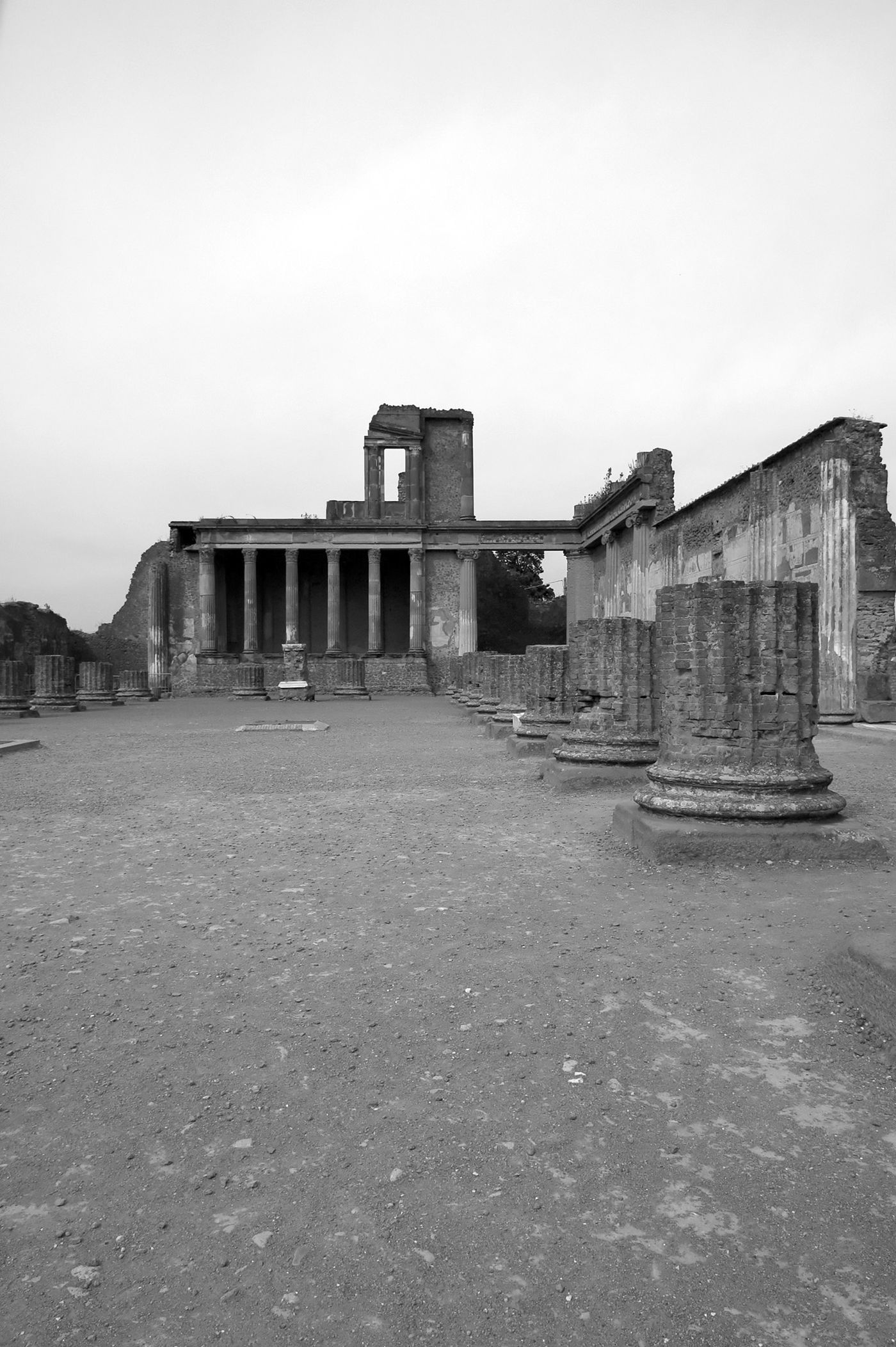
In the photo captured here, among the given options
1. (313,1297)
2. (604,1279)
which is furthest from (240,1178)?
(604,1279)

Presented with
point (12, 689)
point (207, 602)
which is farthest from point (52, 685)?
point (207, 602)

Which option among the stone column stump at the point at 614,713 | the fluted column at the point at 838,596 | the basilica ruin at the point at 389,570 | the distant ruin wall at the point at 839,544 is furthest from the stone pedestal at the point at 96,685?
the stone column stump at the point at 614,713

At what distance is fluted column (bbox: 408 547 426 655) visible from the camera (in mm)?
30562

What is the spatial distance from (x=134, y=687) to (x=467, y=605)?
12314 mm

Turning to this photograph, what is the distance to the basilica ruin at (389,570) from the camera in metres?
23.8

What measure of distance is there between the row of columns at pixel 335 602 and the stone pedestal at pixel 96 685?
7.71 meters

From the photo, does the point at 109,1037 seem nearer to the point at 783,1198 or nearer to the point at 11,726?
the point at 783,1198

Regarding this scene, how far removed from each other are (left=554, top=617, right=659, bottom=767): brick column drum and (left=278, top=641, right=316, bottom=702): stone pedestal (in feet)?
60.4

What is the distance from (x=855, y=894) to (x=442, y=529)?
28.4m

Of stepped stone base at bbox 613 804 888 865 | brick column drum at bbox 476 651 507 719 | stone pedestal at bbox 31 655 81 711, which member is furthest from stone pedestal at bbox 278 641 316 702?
stepped stone base at bbox 613 804 888 865

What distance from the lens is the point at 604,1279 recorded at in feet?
4.64

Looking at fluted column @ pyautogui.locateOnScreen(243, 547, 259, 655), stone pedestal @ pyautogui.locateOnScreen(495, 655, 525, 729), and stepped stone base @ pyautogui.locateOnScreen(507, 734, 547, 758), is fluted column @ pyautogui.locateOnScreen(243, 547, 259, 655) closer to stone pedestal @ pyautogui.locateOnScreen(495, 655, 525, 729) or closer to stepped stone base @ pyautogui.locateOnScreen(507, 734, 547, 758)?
stone pedestal @ pyautogui.locateOnScreen(495, 655, 525, 729)

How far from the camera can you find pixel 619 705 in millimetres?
7074

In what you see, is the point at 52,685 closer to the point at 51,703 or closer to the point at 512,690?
the point at 51,703
